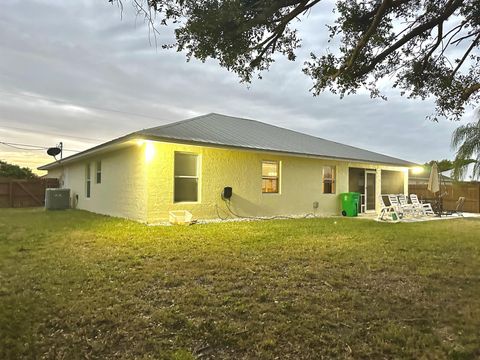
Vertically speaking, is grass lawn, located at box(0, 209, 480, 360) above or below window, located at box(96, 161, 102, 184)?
below

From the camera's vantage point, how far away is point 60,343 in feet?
8.91

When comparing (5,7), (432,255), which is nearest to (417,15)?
(432,255)

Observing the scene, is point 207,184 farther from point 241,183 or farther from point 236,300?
point 236,300

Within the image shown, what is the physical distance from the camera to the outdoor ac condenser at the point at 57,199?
15593mm

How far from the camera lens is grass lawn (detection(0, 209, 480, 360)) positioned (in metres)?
2.71

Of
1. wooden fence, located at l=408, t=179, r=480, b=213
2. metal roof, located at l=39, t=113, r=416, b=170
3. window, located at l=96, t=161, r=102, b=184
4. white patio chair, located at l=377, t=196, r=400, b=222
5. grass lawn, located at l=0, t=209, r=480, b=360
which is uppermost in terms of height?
metal roof, located at l=39, t=113, r=416, b=170

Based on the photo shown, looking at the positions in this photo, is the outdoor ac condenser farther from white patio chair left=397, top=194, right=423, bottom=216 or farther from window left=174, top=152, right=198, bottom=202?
white patio chair left=397, top=194, right=423, bottom=216

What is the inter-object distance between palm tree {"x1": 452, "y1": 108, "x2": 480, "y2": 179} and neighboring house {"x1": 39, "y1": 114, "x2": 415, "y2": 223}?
446 centimetres

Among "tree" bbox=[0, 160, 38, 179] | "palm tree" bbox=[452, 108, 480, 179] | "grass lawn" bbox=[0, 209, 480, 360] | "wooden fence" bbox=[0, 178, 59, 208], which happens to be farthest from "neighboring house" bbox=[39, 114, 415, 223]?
"tree" bbox=[0, 160, 38, 179]

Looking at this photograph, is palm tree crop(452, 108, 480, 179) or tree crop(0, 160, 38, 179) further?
tree crop(0, 160, 38, 179)

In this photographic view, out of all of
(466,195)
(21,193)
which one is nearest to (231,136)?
(21,193)

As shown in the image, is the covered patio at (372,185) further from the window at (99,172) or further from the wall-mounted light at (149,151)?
the window at (99,172)

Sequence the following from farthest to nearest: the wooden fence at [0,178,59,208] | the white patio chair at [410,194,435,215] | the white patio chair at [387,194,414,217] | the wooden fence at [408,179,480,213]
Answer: the wooden fence at [0,178,59,208], the wooden fence at [408,179,480,213], the white patio chair at [410,194,435,215], the white patio chair at [387,194,414,217]

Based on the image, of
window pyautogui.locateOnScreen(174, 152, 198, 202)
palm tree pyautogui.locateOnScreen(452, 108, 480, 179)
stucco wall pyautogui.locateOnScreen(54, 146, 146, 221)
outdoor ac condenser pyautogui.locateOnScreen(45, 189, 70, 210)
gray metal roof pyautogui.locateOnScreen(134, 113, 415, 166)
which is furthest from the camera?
outdoor ac condenser pyautogui.locateOnScreen(45, 189, 70, 210)
